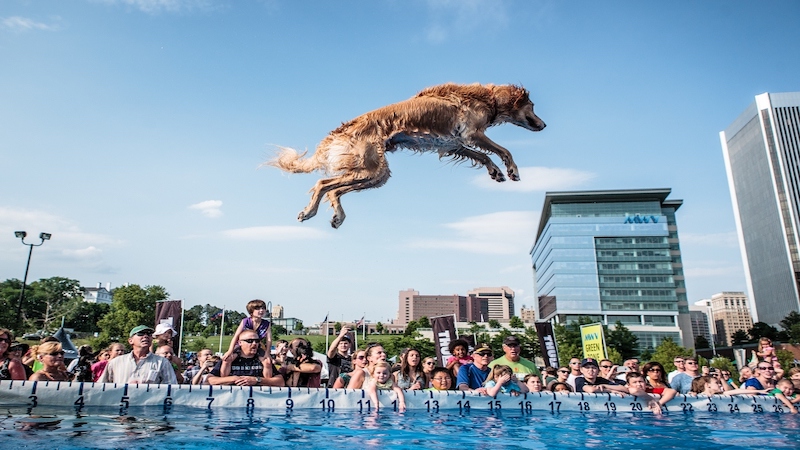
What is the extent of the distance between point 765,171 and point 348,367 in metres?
143

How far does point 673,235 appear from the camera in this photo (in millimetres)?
121812

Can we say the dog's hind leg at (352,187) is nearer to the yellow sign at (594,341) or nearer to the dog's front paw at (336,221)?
the dog's front paw at (336,221)

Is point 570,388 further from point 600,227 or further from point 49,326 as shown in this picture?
point 600,227

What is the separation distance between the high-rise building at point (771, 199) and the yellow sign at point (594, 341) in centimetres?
11508

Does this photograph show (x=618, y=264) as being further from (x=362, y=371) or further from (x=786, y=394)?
(x=362, y=371)

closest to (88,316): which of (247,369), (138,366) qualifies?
(138,366)

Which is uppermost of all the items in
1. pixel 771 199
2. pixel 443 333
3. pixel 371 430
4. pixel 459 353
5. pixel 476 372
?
pixel 771 199

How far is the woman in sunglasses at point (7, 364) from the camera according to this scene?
6457mm

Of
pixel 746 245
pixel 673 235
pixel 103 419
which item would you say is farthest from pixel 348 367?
pixel 746 245

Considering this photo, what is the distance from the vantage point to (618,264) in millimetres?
110438

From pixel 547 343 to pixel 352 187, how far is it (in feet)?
50.1

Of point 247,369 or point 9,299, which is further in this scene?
point 9,299

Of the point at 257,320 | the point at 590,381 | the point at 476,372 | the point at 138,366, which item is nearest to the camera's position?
the point at 138,366

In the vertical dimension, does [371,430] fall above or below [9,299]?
below
